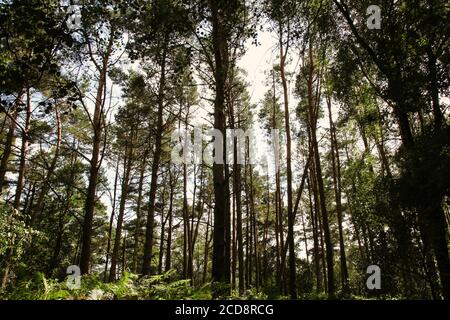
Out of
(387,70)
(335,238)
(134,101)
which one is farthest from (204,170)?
(335,238)

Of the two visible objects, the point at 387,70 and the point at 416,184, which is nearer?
the point at 416,184

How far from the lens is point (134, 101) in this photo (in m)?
16.8

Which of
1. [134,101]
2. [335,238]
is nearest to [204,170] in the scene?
[134,101]

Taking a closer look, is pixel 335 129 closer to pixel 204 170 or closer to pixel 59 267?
pixel 204 170

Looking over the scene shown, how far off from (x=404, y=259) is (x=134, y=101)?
1408 centimetres

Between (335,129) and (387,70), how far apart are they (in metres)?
11.8

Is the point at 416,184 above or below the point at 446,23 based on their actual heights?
below

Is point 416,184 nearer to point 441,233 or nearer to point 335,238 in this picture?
point 441,233

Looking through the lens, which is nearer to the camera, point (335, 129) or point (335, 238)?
point (335, 129)

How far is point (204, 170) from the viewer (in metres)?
24.2
